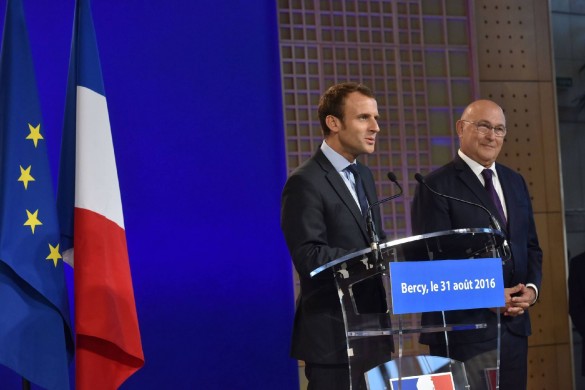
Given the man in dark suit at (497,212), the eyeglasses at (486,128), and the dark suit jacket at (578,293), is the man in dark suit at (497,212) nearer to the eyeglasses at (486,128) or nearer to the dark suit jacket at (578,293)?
the eyeglasses at (486,128)

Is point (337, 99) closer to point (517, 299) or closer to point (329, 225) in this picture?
point (329, 225)

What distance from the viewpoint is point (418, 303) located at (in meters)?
2.45

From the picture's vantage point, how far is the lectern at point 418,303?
8.05ft

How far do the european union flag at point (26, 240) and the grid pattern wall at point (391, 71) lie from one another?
2.06 metres

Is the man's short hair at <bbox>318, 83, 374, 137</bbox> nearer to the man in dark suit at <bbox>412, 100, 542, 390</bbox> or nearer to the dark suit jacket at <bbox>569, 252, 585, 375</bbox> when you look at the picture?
the man in dark suit at <bbox>412, 100, 542, 390</bbox>

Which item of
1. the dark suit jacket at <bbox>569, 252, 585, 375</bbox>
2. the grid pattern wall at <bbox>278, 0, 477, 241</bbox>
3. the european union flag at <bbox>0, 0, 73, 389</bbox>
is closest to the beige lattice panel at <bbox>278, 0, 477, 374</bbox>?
the grid pattern wall at <bbox>278, 0, 477, 241</bbox>

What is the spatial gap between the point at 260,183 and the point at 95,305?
1686 mm

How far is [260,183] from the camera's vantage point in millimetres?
4797

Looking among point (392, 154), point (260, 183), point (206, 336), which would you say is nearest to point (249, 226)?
point (260, 183)

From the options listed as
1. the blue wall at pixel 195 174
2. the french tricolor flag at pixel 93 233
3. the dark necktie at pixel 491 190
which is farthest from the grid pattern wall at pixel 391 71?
the french tricolor flag at pixel 93 233

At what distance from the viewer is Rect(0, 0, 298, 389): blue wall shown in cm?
450

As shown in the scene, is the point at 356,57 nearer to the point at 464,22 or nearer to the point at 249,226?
the point at 464,22

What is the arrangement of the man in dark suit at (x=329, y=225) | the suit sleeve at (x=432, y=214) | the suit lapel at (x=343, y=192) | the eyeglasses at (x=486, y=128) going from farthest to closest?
the eyeglasses at (x=486, y=128), the suit sleeve at (x=432, y=214), the suit lapel at (x=343, y=192), the man in dark suit at (x=329, y=225)

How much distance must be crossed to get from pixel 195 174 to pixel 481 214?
178cm
